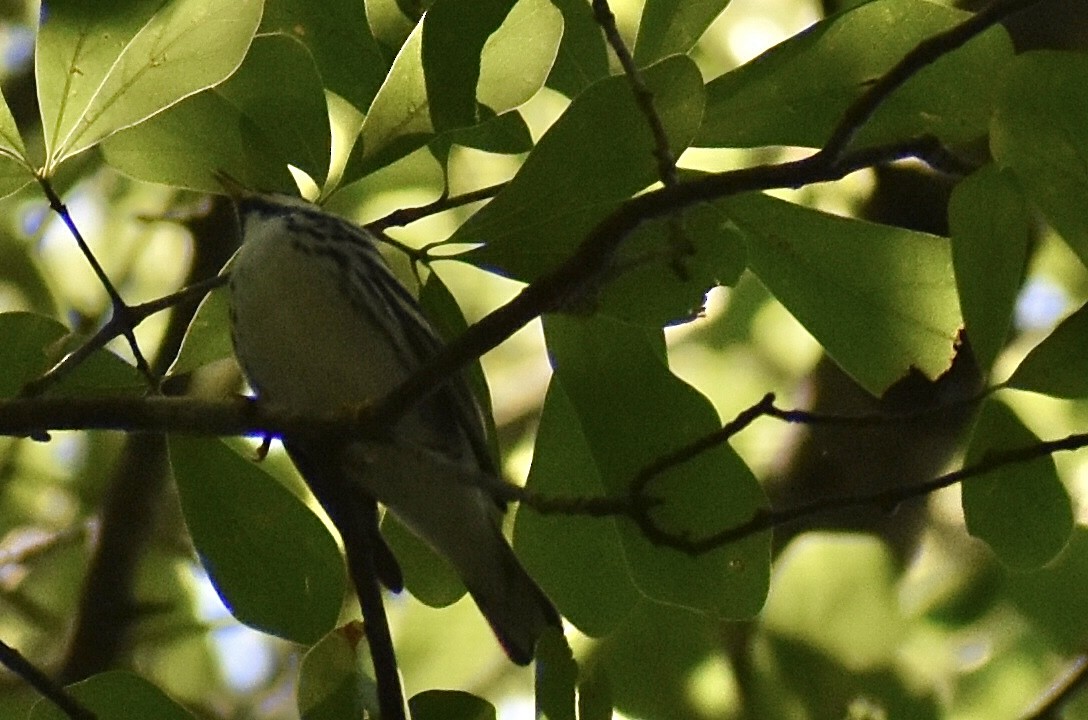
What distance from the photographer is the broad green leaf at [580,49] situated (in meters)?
1.47

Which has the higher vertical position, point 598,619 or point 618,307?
point 618,307

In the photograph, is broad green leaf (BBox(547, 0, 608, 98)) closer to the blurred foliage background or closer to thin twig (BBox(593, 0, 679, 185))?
the blurred foliage background

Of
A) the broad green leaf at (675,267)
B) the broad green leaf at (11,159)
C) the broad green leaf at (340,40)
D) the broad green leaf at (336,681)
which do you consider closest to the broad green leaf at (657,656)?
the broad green leaf at (336,681)

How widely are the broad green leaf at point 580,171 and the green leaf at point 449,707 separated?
38cm

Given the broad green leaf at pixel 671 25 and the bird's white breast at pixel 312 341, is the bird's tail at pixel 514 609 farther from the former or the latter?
the broad green leaf at pixel 671 25

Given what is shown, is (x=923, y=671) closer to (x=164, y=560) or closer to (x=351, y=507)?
(x=351, y=507)

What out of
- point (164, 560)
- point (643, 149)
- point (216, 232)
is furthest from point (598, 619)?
point (164, 560)

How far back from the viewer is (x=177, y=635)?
7.91 ft

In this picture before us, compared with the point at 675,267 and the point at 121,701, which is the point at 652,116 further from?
the point at 121,701

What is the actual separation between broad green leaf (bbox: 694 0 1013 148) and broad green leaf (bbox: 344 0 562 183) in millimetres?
173

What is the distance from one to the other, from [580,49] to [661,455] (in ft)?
1.31

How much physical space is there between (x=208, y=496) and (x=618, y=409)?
0.43 metres

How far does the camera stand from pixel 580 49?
58.5 inches

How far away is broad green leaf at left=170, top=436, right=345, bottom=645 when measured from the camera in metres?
1.52
